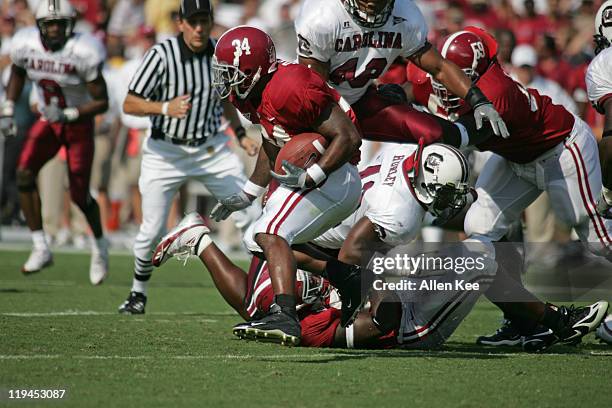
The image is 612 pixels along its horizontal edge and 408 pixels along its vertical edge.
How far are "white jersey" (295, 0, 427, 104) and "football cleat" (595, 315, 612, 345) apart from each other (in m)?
2.03

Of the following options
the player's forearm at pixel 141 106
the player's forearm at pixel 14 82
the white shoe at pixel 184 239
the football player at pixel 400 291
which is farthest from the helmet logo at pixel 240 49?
the player's forearm at pixel 14 82

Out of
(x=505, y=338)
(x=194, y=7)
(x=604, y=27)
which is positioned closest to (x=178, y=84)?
(x=194, y=7)

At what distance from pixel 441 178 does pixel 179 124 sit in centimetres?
288

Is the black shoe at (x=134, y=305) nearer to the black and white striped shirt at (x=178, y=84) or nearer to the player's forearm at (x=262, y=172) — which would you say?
the black and white striped shirt at (x=178, y=84)

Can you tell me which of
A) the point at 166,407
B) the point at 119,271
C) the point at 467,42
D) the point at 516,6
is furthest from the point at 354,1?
the point at 516,6

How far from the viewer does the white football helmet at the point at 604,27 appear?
6.75 metres

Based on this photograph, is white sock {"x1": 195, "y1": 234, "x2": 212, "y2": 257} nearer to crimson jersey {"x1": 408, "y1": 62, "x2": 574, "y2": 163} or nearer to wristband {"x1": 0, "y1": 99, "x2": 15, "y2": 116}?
crimson jersey {"x1": 408, "y1": 62, "x2": 574, "y2": 163}

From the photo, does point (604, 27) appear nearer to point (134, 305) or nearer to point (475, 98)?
point (475, 98)

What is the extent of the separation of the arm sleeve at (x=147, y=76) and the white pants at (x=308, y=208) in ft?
8.89

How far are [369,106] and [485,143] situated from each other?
759mm

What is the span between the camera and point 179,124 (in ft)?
26.3

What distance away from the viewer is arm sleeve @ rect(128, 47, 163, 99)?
7.87 meters

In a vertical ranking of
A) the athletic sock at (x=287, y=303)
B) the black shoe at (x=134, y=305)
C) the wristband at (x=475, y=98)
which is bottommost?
the black shoe at (x=134, y=305)

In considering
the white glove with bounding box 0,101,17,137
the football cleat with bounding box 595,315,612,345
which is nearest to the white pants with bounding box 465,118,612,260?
the football cleat with bounding box 595,315,612,345
